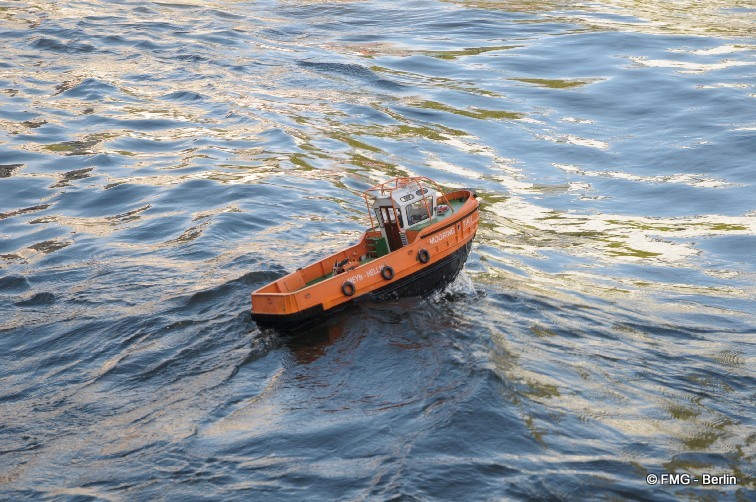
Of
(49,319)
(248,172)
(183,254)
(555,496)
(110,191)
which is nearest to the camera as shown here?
(555,496)

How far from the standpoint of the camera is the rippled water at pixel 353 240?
1358cm

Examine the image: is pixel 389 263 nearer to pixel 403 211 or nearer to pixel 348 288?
pixel 348 288

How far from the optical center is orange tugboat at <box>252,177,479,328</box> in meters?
16.7

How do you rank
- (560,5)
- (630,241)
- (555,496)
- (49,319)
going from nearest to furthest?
(555,496) → (49,319) → (630,241) → (560,5)

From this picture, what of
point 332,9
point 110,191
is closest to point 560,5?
point 332,9

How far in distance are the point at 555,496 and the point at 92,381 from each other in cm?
824

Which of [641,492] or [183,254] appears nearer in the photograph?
[641,492]

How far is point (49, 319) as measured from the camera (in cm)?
1789

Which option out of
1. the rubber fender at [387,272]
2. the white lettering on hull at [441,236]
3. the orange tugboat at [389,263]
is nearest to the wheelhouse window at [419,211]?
the orange tugboat at [389,263]

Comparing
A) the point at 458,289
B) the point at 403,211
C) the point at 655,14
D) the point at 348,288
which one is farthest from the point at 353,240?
the point at 655,14

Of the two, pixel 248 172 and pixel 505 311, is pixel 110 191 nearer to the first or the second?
pixel 248 172

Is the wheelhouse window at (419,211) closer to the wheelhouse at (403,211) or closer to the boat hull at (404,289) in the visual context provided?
the wheelhouse at (403,211)

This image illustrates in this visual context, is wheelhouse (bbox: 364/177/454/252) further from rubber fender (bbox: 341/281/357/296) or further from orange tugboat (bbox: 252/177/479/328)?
rubber fender (bbox: 341/281/357/296)

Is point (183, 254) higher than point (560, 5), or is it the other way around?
point (560, 5)
